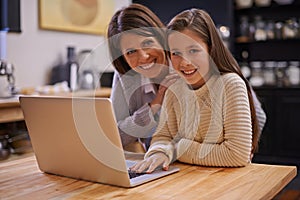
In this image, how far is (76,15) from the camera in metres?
3.93

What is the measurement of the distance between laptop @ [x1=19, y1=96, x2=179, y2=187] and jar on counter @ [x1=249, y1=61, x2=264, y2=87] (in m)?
3.37

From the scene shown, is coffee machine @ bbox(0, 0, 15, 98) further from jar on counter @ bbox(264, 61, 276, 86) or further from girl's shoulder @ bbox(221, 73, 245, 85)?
jar on counter @ bbox(264, 61, 276, 86)

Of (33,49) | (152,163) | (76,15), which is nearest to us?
(152,163)

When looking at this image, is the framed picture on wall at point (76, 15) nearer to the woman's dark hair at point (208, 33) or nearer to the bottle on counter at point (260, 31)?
the bottle on counter at point (260, 31)

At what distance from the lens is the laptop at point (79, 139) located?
1.04 metres

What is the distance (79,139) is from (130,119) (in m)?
0.58

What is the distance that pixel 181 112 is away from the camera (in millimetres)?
1396

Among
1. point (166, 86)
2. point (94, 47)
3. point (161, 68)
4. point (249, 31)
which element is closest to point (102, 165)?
point (166, 86)

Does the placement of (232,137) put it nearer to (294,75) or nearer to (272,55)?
(294,75)

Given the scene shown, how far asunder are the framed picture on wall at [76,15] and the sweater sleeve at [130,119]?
2033 millimetres

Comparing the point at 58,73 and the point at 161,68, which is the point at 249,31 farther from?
the point at 161,68

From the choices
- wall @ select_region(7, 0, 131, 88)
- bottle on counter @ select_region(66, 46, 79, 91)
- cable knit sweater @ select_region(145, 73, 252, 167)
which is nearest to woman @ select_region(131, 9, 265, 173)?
cable knit sweater @ select_region(145, 73, 252, 167)

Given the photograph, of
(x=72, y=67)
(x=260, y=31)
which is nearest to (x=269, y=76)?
(x=260, y=31)

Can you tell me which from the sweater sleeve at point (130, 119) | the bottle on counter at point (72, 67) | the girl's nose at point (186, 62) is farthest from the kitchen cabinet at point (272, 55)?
the girl's nose at point (186, 62)
